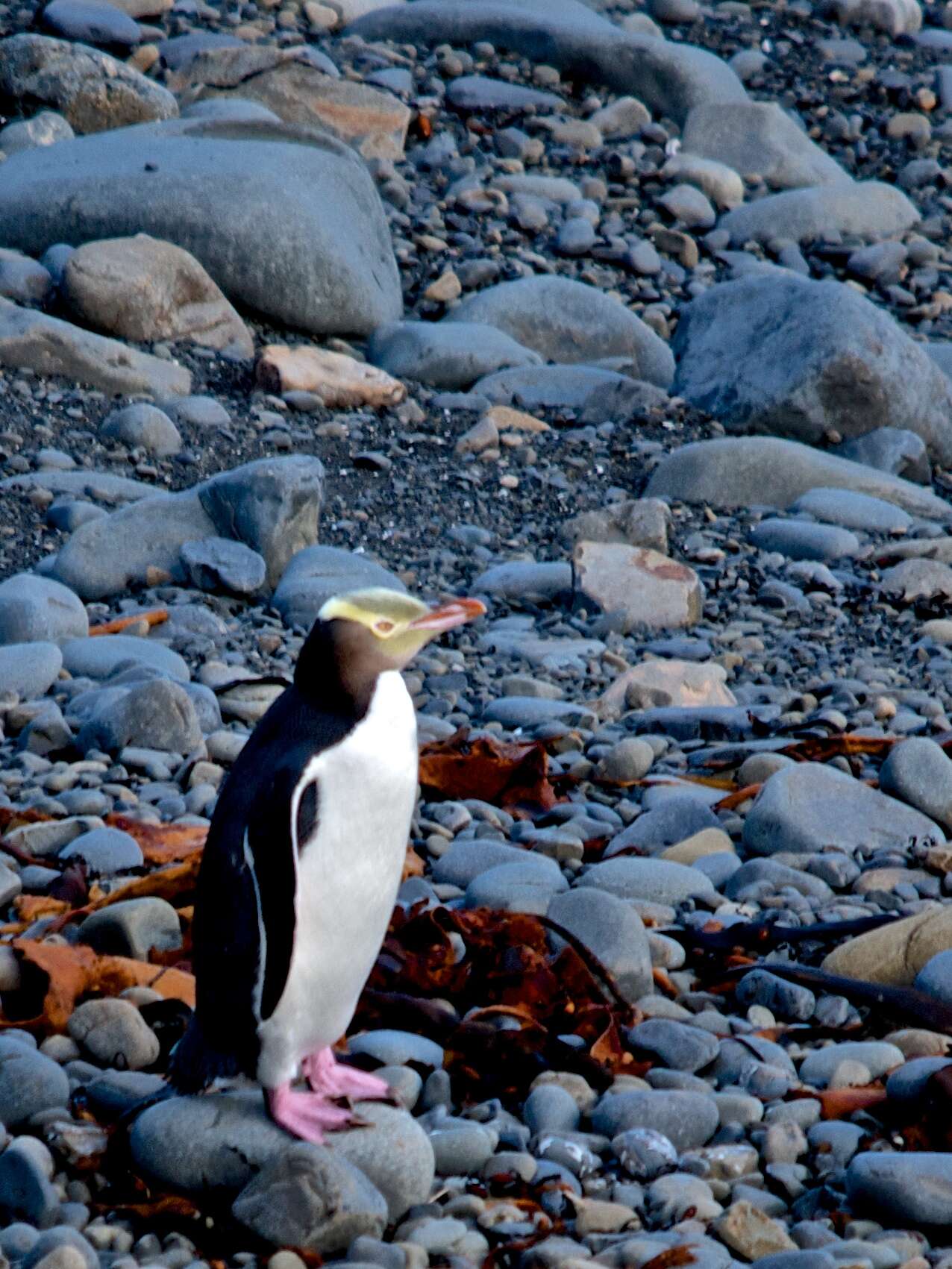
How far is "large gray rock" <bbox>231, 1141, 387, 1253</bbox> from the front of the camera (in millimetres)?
2559

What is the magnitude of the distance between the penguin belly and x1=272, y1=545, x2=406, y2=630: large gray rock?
3.26 metres

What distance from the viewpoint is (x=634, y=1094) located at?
9.89 feet

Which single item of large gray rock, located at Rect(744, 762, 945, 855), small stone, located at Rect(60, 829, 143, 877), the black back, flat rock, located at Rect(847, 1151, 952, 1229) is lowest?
small stone, located at Rect(60, 829, 143, 877)

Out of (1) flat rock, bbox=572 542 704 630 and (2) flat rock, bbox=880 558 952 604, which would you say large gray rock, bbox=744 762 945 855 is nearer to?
(1) flat rock, bbox=572 542 704 630

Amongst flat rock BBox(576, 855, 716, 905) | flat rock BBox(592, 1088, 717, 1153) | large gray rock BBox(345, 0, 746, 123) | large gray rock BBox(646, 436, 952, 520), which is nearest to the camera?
flat rock BBox(592, 1088, 717, 1153)

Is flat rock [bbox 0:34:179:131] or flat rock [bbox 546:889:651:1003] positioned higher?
flat rock [bbox 546:889:651:1003]

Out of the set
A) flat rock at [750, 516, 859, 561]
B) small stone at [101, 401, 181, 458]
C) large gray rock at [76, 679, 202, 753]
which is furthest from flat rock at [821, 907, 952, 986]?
small stone at [101, 401, 181, 458]

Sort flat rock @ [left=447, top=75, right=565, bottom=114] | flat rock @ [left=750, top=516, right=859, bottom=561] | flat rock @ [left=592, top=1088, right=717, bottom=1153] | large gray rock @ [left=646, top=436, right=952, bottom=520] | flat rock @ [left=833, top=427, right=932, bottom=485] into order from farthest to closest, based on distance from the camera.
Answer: flat rock @ [left=447, top=75, right=565, bottom=114], flat rock @ [left=833, top=427, right=932, bottom=485], large gray rock @ [left=646, top=436, right=952, bottom=520], flat rock @ [left=750, top=516, right=859, bottom=561], flat rock @ [left=592, top=1088, right=717, bottom=1153]

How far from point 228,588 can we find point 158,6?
741cm

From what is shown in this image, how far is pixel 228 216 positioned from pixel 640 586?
12.1 ft

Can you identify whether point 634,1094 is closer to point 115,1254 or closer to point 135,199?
point 115,1254

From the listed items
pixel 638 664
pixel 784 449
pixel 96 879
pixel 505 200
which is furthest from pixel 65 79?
pixel 96 879

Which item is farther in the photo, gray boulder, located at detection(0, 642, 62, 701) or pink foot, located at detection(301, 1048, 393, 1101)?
gray boulder, located at detection(0, 642, 62, 701)

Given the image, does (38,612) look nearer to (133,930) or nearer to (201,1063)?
(133,930)
